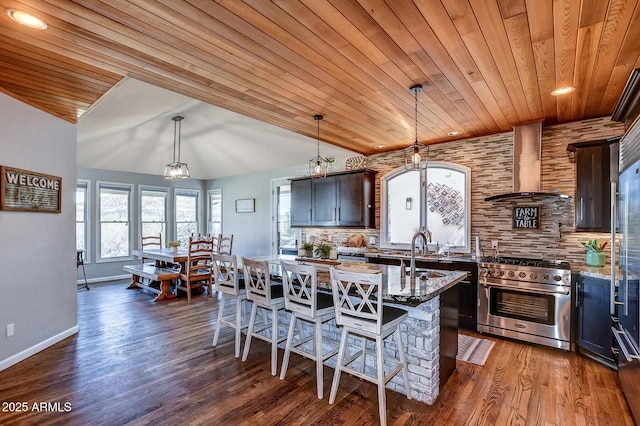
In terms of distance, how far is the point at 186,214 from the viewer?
29.0 ft

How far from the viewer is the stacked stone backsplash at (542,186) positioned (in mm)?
3828

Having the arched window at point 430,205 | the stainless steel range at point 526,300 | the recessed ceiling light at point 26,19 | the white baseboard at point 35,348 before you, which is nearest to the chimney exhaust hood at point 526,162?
the arched window at point 430,205

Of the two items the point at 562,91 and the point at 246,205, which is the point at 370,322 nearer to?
the point at 562,91

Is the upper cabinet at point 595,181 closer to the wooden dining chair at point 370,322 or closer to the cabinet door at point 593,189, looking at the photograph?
the cabinet door at point 593,189

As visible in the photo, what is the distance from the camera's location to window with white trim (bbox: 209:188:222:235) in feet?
28.8

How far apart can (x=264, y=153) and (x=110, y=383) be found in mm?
4904

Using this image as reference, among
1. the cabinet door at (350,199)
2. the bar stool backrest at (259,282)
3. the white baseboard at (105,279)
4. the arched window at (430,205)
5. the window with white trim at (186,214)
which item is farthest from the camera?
the window with white trim at (186,214)

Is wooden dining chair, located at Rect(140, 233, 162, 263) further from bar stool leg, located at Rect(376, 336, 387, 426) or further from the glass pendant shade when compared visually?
bar stool leg, located at Rect(376, 336, 387, 426)

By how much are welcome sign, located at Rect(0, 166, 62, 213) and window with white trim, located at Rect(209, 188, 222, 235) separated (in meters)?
5.13

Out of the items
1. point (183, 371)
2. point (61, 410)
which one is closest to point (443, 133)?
point (183, 371)

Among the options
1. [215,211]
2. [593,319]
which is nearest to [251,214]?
[215,211]

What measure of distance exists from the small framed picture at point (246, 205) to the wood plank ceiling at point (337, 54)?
434 centimetres

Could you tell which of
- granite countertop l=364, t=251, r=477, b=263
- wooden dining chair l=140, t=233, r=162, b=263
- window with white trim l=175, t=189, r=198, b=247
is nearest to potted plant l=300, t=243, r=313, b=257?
granite countertop l=364, t=251, r=477, b=263

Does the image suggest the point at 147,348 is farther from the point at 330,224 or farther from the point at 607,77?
the point at 607,77
